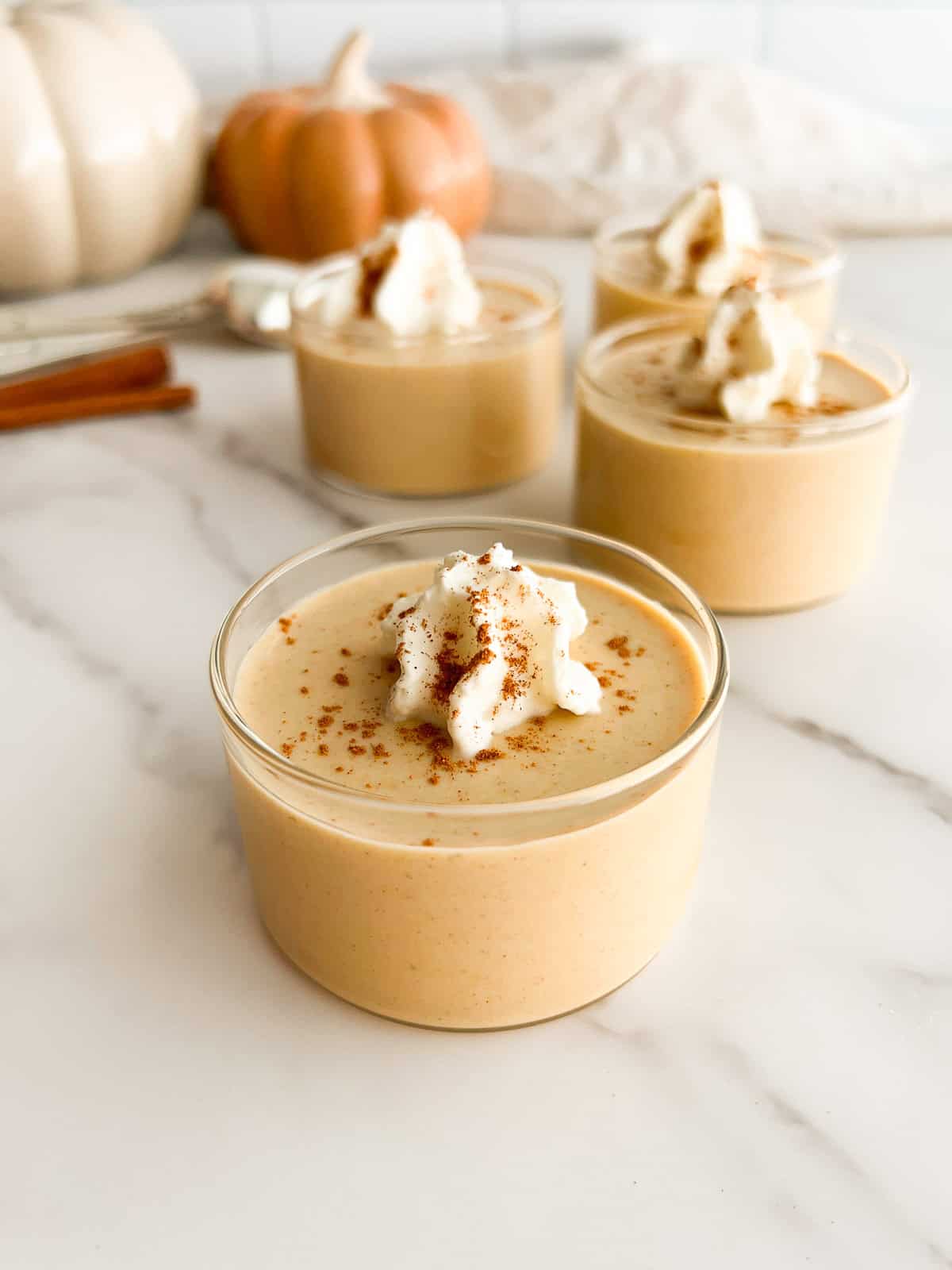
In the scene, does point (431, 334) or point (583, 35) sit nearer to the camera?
point (431, 334)

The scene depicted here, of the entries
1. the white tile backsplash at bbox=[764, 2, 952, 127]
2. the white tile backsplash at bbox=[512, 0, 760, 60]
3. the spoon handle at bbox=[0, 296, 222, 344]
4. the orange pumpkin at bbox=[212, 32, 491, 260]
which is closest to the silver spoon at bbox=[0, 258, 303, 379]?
the spoon handle at bbox=[0, 296, 222, 344]

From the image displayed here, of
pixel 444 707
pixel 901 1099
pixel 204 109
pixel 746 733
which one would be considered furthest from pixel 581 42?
pixel 901 1099

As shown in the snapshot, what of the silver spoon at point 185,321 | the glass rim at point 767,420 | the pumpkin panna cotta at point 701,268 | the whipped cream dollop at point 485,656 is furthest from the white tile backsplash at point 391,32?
the whipped cream dollop at point 485,656

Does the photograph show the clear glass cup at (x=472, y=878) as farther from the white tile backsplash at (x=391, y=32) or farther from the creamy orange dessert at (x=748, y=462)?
the white tile backsplash at (x=391, y=32)

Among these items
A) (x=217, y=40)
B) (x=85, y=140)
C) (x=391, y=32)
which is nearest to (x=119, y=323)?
(x=85, y=140)

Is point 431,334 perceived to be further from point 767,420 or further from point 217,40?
point 217,40

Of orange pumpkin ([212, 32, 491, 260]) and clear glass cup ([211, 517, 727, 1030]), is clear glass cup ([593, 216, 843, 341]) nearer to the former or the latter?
orange pumpkin ([212, 32, 491, 260])
